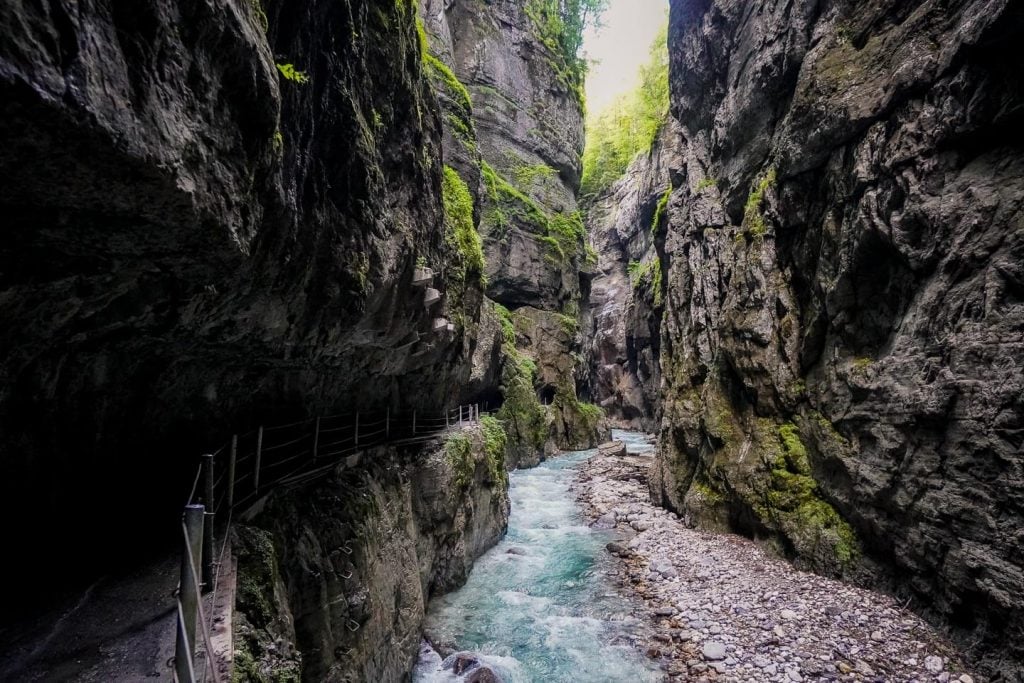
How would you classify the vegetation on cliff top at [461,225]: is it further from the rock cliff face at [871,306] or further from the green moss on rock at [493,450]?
the rock cliff face at [871,306]

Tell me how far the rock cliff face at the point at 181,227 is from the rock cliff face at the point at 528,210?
→ 1914 cm

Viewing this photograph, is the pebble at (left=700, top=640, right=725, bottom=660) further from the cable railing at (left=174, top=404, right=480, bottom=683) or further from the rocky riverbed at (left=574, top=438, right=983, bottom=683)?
the cable railing at (left=174, top=404, right=480, bottom=683)

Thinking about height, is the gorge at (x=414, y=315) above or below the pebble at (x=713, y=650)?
above

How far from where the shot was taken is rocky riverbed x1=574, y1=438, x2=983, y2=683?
7.04 m

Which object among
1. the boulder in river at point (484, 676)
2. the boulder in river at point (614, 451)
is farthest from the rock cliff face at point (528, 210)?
the boulder in river at point (484, 676)

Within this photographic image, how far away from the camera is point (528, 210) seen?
32.2 meters

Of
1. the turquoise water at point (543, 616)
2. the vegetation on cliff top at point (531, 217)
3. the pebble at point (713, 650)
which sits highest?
the vegetation on cliff top at point (531, 217)

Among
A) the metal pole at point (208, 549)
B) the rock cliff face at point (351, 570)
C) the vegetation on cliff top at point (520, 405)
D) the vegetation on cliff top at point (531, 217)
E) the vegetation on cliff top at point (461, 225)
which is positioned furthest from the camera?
the vegetation on cliff top at point (531, 217)

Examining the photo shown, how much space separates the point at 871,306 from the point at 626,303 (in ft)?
118

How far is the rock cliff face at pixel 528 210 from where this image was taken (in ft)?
96.6

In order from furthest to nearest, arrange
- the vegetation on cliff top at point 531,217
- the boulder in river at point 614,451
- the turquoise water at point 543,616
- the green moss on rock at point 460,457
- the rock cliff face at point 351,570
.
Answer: the vegetation on cliff top at point 531,217
the boulder in river at point 614,451
the green moss on rock at point 460,457
the turquoise water at point 543,616
the rock cliff face at point 351,570

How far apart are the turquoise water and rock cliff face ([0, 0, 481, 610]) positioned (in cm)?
516

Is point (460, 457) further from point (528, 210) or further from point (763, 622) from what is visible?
point (528, 210)

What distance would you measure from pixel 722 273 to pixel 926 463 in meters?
A: 7.98
